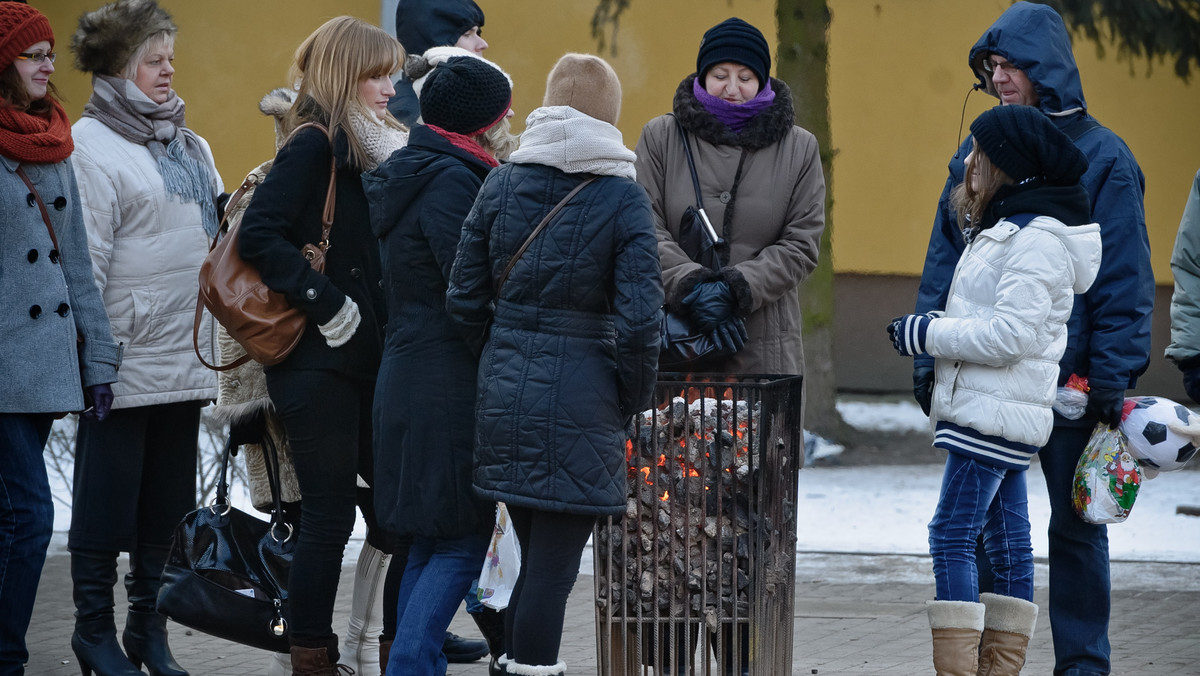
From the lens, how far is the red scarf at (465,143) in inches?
159

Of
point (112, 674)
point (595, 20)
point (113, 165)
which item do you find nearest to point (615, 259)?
point (113, 165)

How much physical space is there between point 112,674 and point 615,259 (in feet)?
7.32

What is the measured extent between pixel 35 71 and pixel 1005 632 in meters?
3.33

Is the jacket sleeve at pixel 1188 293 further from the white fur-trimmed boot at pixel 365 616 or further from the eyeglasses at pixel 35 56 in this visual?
the eyeglasses at pixel 35 56

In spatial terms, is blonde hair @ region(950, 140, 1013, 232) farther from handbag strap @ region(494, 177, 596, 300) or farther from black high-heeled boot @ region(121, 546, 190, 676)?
black high-heeled boot @ region(121, 546, 190, 676)

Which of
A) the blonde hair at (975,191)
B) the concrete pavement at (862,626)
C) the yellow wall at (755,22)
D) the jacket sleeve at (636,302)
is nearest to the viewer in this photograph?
the jacket sleeve at (636,302)

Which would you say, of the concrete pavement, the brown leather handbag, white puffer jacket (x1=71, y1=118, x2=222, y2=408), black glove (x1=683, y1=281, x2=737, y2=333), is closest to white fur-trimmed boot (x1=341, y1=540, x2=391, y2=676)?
the concrete pavement

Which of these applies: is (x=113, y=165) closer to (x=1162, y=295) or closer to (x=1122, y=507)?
(x=1122, y=507)

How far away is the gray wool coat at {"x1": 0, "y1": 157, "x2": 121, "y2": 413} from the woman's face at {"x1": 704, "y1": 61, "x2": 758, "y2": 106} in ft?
7.06

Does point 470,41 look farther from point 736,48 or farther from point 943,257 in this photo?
point 943,257

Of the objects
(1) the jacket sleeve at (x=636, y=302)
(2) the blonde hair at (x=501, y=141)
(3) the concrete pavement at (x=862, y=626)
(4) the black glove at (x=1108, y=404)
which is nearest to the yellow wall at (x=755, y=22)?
(3) the concrete pavement at (x=862, y=626)

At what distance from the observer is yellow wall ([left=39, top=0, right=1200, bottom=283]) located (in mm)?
10938

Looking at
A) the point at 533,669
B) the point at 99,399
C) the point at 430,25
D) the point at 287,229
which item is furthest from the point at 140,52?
the point at 533,669

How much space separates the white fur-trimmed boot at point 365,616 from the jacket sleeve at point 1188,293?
278cm
